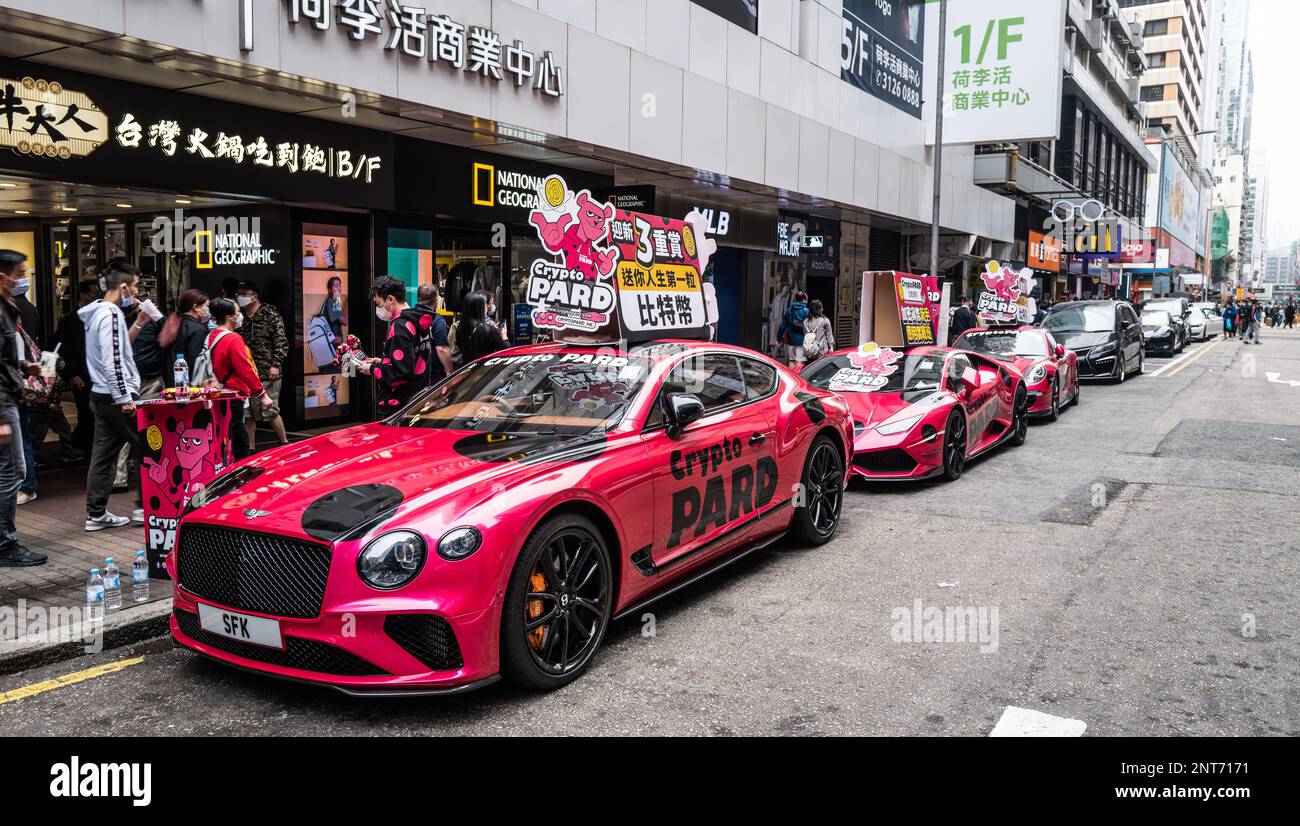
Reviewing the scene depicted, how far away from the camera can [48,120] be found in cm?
771

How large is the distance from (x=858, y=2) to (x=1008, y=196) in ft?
46.0

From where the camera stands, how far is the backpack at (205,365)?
730cm

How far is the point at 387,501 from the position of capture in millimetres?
4062

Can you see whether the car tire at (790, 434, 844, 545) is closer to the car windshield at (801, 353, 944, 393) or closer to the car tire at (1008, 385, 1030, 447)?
the car windshield at (801, 353, 944, 393)

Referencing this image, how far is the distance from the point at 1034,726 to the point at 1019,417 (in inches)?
327

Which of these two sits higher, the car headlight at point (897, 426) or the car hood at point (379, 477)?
the car hood at point (379, 477)

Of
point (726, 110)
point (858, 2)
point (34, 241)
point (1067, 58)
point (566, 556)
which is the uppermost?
point (1067, 58)

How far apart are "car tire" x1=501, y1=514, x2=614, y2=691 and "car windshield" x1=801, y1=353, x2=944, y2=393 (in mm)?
5892

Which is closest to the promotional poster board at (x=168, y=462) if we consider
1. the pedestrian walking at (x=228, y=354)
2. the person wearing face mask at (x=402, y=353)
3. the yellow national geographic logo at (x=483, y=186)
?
the pedestrian walking at (x=228, y=354)

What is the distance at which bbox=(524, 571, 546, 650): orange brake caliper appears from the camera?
13.8ft

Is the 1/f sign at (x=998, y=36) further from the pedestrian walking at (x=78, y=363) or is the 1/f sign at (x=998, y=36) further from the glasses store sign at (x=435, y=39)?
the pedestrian walking at (x=78, y=363)

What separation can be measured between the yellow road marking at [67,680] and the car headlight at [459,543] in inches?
77.0
